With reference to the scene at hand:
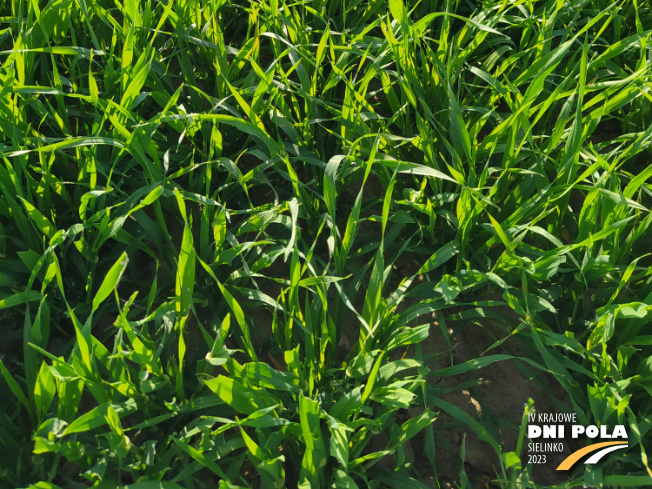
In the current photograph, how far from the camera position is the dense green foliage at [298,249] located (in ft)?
3.17

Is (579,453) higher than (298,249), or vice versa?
(298,249)

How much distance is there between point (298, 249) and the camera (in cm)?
108

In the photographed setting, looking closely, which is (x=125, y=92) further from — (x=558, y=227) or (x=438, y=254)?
(x=558, y=227)

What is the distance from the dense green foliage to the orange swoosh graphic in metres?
0.02

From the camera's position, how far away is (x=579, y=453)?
1.05 meters

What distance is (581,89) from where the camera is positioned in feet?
3.53

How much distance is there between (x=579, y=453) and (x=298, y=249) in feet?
1.92

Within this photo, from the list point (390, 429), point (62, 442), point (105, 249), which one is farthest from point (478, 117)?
point (62, 442)

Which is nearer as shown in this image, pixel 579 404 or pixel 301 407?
pixel 301 407

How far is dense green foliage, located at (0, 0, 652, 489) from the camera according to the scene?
97cm

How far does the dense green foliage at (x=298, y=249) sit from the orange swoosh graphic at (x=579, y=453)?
0.06 feet

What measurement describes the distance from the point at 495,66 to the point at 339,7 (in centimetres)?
40

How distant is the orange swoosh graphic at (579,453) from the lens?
1.03 m

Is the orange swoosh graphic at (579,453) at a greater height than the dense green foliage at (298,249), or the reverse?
the dense green foliage at (298,249)
